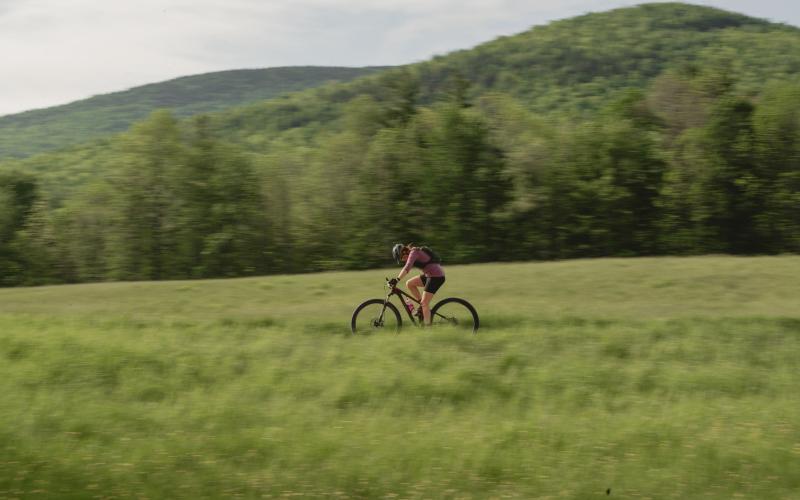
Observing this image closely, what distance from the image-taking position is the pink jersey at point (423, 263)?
17.8 metres

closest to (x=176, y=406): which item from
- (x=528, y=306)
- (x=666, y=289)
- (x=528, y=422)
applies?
(x=528, y=422)

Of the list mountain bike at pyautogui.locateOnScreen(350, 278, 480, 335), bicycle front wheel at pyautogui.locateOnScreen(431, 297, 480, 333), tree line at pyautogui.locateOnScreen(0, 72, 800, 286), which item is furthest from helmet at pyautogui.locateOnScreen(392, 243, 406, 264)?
tree line at pyautogui.locateOnScreen(0, 72, 800, 286)

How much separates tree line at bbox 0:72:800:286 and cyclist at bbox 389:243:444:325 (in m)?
31.9

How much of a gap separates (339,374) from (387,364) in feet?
3.37

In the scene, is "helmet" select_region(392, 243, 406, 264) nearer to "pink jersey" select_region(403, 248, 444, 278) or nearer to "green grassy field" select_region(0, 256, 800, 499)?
"pink jersey" select_region(403, 248, 444, 278)

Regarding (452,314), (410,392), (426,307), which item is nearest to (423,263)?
(426,307)

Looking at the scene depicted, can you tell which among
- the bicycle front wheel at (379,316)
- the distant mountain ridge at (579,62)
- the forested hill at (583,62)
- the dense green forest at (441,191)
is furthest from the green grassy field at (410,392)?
the forested hill at (583,62)

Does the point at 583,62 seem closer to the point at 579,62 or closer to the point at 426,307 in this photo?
the point at 579,62

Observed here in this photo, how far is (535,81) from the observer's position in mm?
117875

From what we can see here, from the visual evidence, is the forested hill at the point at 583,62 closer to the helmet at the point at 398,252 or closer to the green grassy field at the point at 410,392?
the green grassy field at the point at 410,392

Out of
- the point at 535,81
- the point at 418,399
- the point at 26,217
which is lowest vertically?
the point at 418,399

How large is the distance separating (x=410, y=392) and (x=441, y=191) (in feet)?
117

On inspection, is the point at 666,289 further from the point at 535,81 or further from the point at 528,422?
the point at 535,81

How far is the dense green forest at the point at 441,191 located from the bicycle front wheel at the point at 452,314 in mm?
31099
